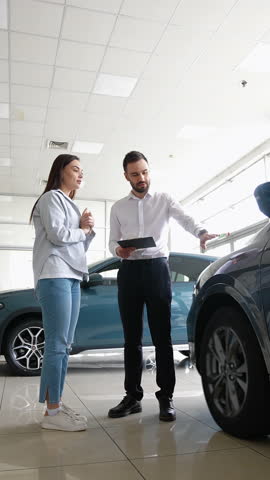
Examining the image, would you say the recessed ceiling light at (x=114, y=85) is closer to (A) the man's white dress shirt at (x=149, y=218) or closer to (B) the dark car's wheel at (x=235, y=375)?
Result: (A) the man's white dress shirt at (x=149, y=218)

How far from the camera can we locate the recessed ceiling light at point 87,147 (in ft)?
31.3

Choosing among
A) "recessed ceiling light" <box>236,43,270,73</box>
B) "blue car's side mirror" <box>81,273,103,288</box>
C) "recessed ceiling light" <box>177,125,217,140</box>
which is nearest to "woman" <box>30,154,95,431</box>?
"blue car's side mirror" <box>81,273,103,288</box>

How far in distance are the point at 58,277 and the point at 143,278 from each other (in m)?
0.52

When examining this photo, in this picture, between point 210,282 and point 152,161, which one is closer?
point 210,282

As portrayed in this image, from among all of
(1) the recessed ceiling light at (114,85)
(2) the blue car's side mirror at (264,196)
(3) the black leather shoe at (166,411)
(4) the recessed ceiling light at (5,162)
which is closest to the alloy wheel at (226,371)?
(3) the black leather shoe at (166,411)

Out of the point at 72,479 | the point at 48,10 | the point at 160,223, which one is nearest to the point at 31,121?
the point at 48,10

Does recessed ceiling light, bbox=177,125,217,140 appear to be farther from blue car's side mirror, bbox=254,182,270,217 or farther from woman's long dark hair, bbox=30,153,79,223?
blue car's side mirror, bbox=254,182,270,217

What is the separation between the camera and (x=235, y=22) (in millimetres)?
5574

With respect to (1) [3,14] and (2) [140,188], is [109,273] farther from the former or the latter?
(1) [3,14]

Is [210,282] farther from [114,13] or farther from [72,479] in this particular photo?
[114,13]

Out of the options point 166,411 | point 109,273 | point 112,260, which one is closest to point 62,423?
point 166,411

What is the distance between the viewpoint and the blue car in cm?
459

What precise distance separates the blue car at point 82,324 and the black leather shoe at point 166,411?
1.99 metres

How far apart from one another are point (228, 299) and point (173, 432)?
28.1 inches
